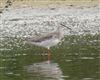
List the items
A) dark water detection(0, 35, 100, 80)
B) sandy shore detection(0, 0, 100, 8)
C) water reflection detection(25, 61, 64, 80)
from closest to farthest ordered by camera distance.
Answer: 1. water reflection detection(25, 61, 64, 80)
2. dark water detection(0, 35, 100, 80)
3. sandy shore detection(0, 0, 100, 8)

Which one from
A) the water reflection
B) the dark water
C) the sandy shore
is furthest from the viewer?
the sandy shore

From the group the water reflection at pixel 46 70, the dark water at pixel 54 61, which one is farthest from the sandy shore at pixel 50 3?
the water reflection at pixel 46 70

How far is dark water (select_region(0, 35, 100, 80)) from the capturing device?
463 inches

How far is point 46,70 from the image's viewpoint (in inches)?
491

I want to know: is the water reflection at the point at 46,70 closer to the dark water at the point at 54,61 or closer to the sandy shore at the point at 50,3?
the dark water at the point at 54,61

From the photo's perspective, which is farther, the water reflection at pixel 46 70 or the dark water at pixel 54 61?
the dark water at pixel 54 61

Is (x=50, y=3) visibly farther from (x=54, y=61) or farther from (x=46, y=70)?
(x=46, y=70)

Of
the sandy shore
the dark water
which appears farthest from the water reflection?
the sandy shore

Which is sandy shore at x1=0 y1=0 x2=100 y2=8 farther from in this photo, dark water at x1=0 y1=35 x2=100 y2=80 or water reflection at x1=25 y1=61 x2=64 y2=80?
water reflection at x1=25 y1=61 x2=64 y2=80

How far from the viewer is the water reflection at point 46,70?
1161 centimetres

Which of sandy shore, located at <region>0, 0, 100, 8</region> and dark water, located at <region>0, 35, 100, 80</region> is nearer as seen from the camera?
dark water, located at <region>0, 35, 100, 80</region>

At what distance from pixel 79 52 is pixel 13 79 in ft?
12.1

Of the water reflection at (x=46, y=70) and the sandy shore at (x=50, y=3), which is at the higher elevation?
the water reflection at (x=46, y=70)

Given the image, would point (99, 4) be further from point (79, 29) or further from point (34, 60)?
point (34, 60)
